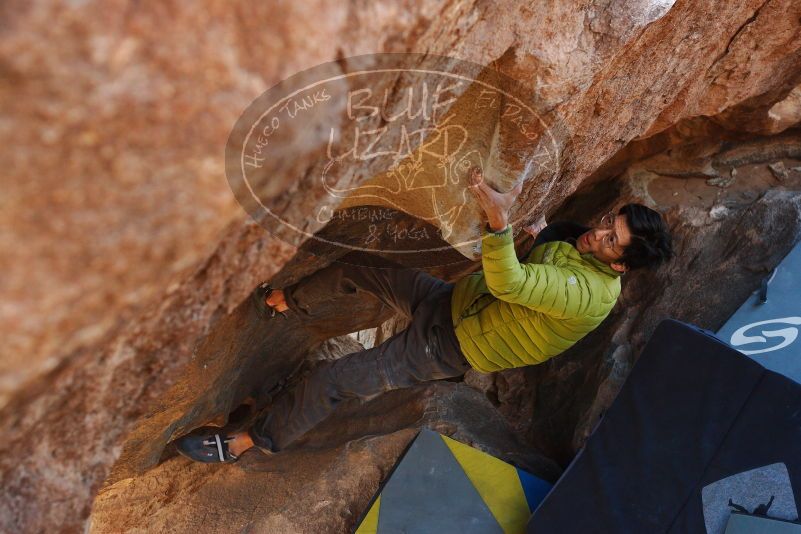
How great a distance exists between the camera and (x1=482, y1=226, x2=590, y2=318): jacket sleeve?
1837 millimetres

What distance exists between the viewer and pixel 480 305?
90.7 inches

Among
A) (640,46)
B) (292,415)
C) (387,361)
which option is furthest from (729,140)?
(292,415)

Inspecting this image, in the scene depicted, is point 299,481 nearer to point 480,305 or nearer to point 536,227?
point 480,305

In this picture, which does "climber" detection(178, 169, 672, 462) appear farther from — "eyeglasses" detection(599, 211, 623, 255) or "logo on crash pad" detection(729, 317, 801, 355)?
"logo on crash pad" detection(729, 317, 801, 355)

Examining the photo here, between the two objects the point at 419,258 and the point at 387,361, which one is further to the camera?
the point at 419,258

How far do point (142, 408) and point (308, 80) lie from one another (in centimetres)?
75

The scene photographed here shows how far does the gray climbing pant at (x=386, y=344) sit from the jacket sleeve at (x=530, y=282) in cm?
48

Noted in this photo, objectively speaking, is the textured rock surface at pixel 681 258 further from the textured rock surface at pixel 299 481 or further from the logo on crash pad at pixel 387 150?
the logo on crash pad at pixel 387 150

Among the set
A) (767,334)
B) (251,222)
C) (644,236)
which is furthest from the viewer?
(767,334)

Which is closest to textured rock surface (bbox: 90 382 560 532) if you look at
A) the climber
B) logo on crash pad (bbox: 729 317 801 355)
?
the climber

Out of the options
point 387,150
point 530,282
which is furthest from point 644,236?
point 387,150

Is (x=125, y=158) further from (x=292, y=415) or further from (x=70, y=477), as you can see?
(x=292, y=415)

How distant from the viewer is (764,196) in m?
3.10

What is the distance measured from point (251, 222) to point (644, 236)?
4.14ft
